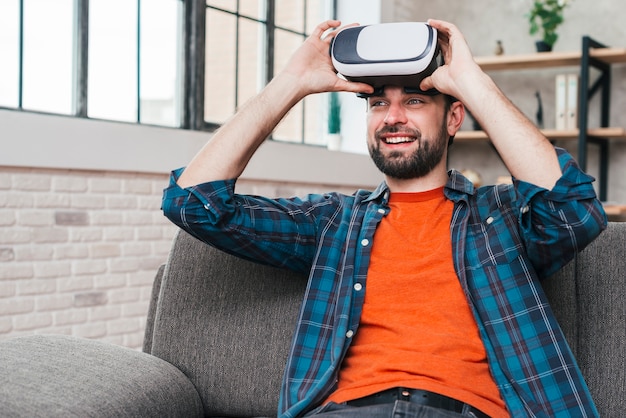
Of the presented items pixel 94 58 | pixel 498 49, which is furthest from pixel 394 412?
pixel 498 49

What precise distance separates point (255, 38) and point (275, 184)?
911 mm

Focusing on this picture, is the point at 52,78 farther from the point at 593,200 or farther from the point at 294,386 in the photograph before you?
the point at 593,200

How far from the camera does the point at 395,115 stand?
1.72 metres

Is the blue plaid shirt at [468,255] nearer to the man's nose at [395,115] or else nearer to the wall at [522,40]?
the man's nose at [395,115]

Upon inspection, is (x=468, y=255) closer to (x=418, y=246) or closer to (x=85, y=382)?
(x=418, y=246)

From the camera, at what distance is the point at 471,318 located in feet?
5.06

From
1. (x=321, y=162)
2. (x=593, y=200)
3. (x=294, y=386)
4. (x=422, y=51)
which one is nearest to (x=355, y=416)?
(x=294, y=386)

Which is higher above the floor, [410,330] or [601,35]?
[601,35]

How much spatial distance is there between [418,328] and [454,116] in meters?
0.59

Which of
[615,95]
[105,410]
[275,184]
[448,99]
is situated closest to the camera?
[105,410]

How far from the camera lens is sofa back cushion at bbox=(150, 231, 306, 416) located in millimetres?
1641

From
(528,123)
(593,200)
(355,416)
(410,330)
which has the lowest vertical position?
(355,416)

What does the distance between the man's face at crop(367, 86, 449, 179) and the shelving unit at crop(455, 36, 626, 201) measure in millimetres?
2858

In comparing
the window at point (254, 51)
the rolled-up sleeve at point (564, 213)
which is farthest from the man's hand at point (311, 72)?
the window at point (254, 51)
